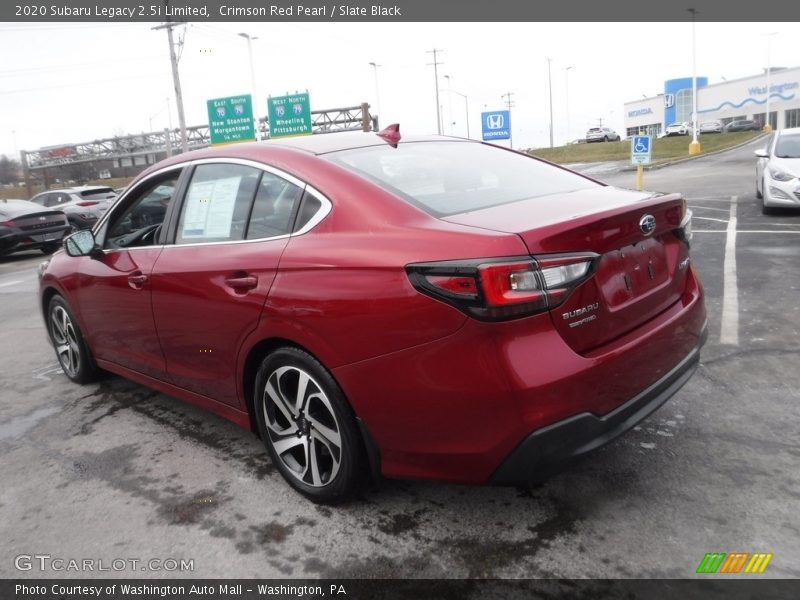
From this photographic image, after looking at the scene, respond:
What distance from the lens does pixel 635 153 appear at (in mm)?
14422

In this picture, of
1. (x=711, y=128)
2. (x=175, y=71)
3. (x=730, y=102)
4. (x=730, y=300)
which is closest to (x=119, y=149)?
(x=175, y=71)

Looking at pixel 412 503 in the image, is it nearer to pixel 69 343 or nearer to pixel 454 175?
pixel 454 175

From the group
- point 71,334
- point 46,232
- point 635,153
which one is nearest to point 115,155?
point 46,232

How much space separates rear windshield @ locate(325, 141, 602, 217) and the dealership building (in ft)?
244

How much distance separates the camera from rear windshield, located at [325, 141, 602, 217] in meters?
2.82

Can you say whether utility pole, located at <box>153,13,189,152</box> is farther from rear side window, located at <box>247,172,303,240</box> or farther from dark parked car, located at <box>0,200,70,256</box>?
rear side window, located at <box>247,172,303,240</box>

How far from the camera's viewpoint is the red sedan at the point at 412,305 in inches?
89.2

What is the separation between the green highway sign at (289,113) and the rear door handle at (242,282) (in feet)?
127

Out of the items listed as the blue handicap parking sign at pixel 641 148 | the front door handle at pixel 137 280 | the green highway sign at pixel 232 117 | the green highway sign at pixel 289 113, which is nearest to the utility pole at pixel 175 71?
the green highway sign at pixel 232 117

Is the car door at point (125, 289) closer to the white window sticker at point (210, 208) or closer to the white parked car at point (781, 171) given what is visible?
the white window sticker at point (210, 208)

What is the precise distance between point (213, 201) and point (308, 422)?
1.28 meters

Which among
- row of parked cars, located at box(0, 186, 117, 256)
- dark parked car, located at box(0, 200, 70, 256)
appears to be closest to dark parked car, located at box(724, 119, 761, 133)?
row of parked cars, located at box(0, 186, 117, 256)

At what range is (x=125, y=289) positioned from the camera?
382 cm

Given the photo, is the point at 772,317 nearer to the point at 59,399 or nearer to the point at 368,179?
the point at 368,179
